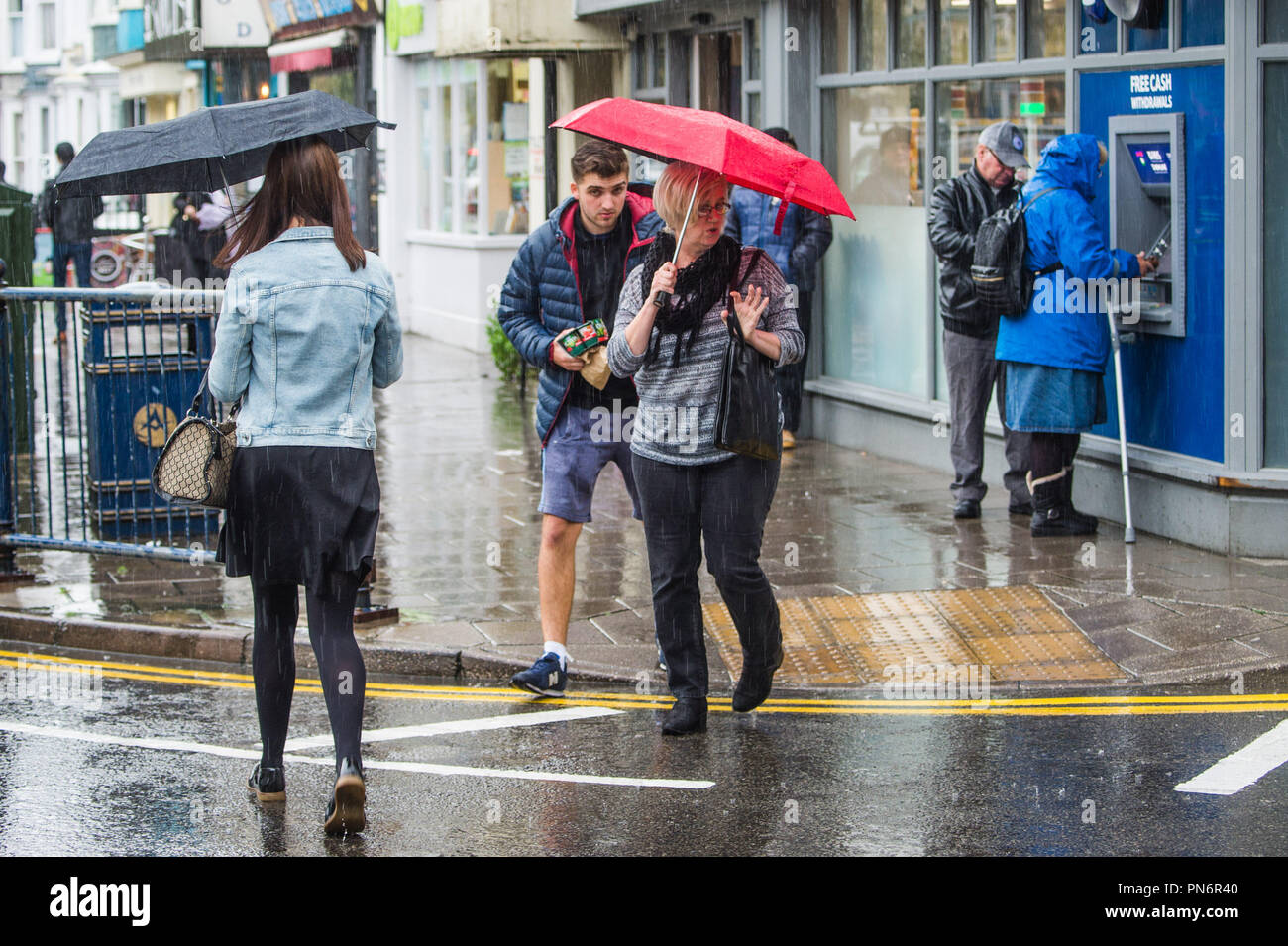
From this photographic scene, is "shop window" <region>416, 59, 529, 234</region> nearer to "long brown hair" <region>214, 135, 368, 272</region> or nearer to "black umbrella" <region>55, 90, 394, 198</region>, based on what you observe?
"black umbrella" <region>55, 90, 394, 198</region>

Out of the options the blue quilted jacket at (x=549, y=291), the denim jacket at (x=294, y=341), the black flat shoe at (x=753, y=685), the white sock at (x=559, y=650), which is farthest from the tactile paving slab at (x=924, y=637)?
the denim jacket at (x=294, y=341)

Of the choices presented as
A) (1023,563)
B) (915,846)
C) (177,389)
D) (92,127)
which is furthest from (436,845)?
(92,127)

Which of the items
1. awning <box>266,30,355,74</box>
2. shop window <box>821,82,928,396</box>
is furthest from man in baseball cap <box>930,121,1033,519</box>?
awning <box>266,30,355,74</box>

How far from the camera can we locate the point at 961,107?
11.5 m

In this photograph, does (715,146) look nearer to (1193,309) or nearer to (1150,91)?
(1193,309)

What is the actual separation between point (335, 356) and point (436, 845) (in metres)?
1.42

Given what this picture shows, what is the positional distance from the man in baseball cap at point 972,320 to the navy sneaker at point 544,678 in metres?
3.59

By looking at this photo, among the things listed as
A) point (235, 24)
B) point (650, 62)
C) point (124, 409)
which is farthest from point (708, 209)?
point (235, 24)

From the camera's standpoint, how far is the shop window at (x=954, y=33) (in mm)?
11438

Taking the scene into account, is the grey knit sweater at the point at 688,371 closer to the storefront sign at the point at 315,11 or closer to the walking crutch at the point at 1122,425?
the walking crutch at the point at 1122,425

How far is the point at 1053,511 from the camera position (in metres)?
9.59

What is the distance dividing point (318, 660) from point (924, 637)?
A: 305cm

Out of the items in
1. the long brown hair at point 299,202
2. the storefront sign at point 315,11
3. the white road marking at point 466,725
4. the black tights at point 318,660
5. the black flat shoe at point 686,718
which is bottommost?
the white road marking at point 466,725

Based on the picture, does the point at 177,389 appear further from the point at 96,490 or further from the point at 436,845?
the point at 436,845
